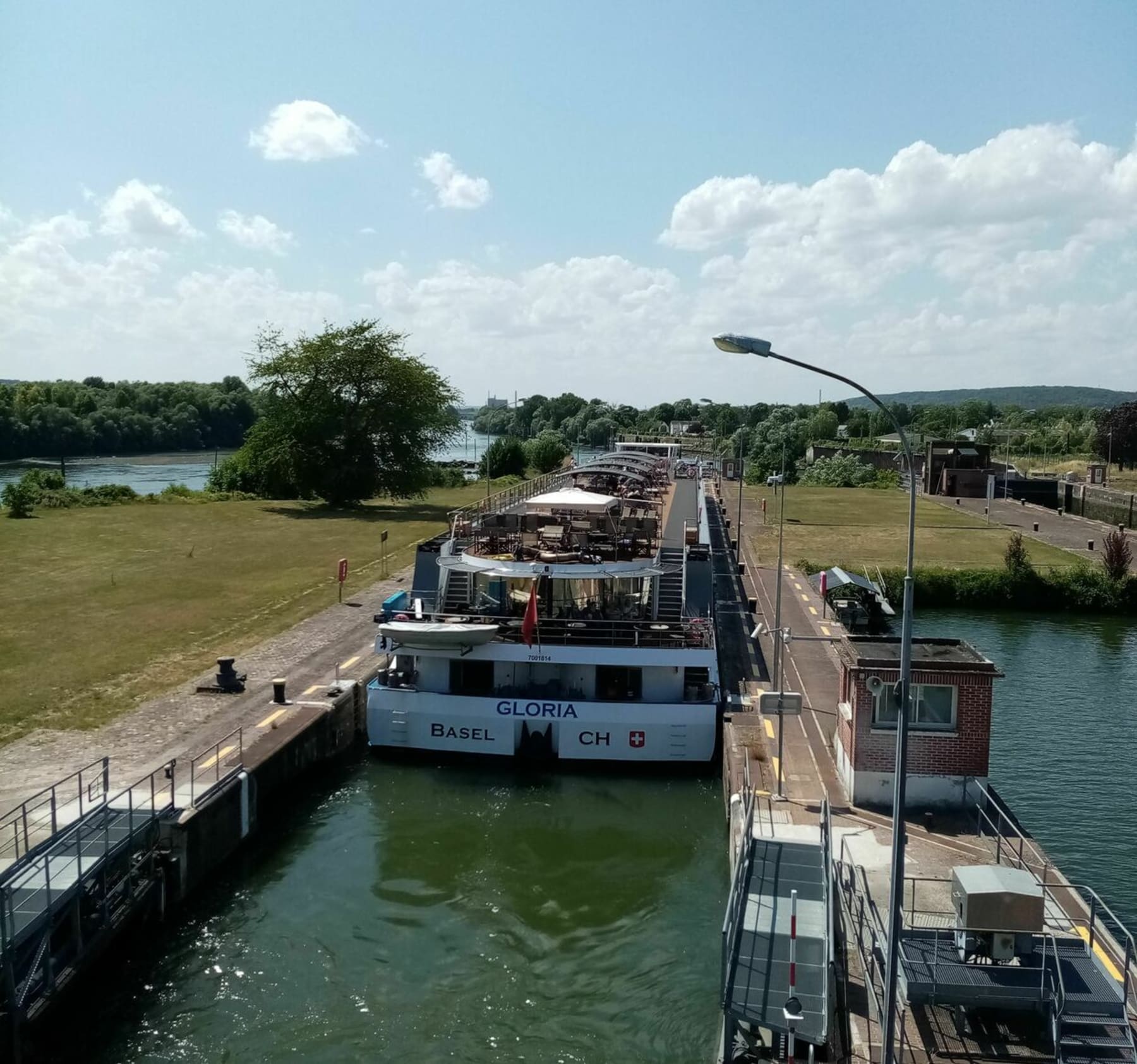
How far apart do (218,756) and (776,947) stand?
12.5 metres

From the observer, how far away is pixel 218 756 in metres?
20.5

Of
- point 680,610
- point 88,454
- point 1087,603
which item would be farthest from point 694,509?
point 88,454

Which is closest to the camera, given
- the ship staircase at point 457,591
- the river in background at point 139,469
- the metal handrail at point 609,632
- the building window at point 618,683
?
the metal handrail at point 609,632

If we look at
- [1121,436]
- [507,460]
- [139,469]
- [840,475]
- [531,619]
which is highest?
[1121,436]

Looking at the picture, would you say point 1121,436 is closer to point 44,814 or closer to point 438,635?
point 438,635

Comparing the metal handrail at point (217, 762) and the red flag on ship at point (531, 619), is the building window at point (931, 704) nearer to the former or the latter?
the red flag on ship at point (531, 619)

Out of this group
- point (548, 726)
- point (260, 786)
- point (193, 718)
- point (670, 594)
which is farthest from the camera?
point (670, 594)

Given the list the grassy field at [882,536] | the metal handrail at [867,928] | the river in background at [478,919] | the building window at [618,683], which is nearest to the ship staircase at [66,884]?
the river in background at [478,919]

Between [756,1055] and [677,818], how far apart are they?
9018mm

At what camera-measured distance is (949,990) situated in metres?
11.2

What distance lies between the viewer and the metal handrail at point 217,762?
720 inches

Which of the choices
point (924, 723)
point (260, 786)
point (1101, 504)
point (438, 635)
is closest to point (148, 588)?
point (438, 635)

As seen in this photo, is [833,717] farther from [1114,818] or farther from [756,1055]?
[756,1055]

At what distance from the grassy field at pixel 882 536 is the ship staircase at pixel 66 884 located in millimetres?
39447
